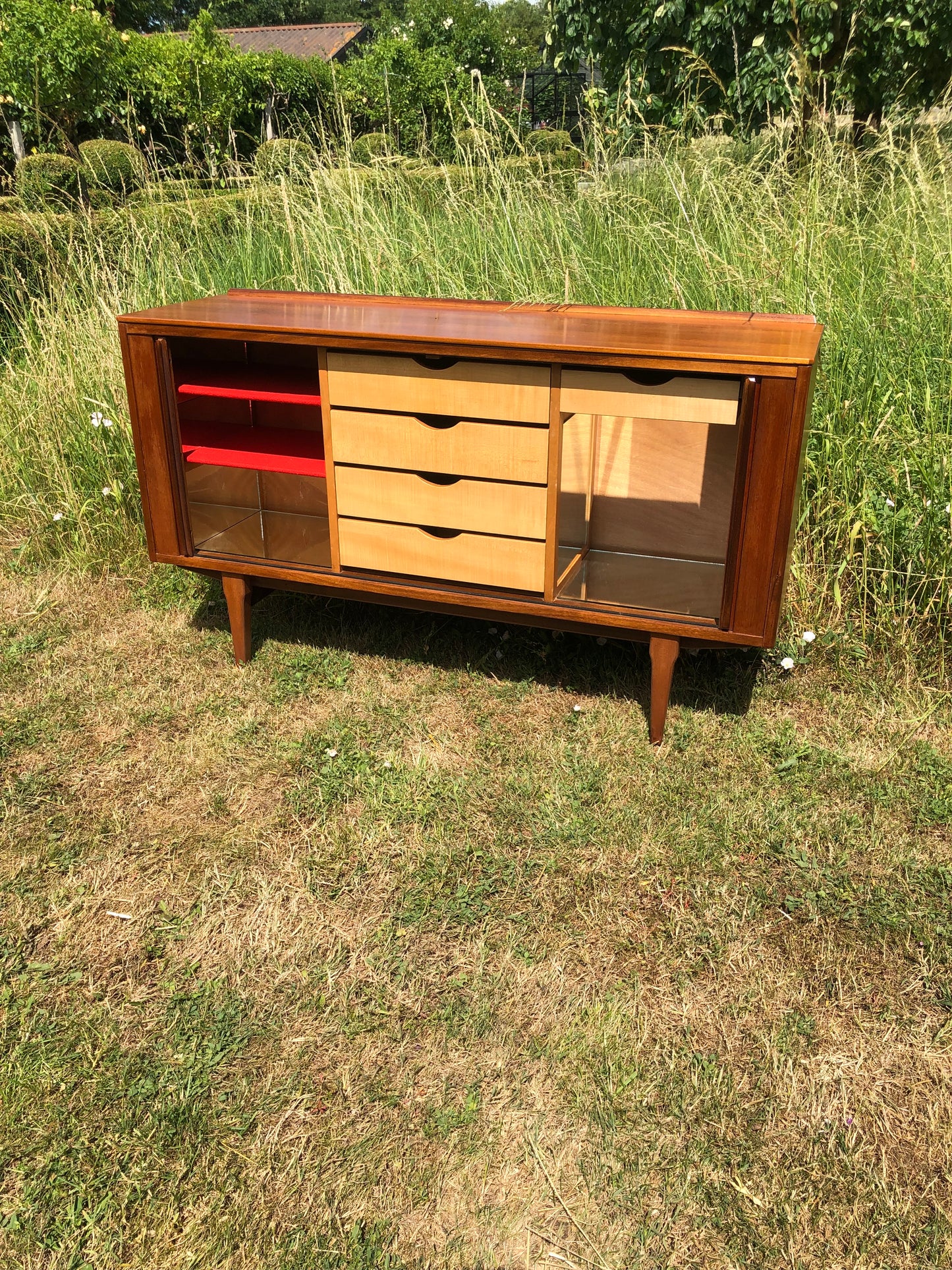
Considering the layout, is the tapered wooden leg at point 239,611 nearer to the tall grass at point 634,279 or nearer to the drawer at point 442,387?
the drawer at point 442,387

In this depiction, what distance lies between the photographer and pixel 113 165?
19.3ft

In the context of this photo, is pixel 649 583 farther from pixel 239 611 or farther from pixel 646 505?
pixel 239 611

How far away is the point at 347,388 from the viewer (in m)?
2.43

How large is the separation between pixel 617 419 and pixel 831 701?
3.09ft

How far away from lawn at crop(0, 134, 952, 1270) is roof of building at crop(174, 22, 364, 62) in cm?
3258

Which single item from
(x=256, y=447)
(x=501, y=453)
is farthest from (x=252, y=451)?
(x=501, y=453)

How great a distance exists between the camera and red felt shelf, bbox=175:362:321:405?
265 centimetres

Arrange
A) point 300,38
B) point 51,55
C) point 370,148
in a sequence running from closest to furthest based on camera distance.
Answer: point 370,148, point 51,55, point 300,38

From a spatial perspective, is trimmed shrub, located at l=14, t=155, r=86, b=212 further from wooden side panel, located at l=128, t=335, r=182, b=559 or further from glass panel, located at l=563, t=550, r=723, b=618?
glass panel, located at l=563, t=550, r=723, b=618

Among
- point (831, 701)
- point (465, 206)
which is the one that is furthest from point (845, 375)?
point (465, 206)

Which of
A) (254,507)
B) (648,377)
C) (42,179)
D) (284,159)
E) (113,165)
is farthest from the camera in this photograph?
(113,165)

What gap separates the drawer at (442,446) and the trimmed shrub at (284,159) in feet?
6.47

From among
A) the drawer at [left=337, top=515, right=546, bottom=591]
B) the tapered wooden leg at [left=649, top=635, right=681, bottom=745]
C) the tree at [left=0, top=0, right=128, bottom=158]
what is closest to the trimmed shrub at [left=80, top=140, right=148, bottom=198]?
the drawer at [left=337, top=515, right=546, bottom=591]

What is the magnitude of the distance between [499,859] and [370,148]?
3671 mm
